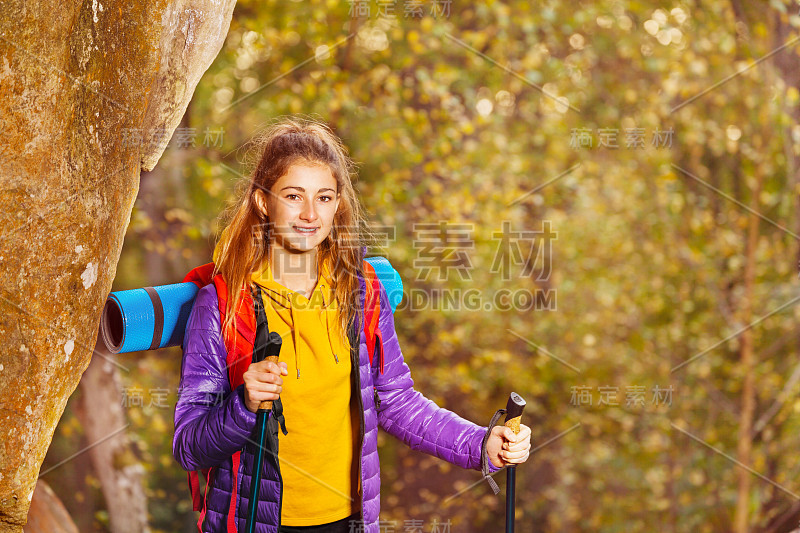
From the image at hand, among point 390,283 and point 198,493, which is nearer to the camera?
point 198,493

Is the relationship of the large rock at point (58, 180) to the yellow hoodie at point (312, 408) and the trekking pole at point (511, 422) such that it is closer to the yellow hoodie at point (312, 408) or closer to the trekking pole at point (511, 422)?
the yellow hoodie at point (312, 408)

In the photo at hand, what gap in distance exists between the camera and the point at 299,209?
2.21 meters

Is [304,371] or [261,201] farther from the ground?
[261,201]

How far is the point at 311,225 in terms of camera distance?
2199 mm

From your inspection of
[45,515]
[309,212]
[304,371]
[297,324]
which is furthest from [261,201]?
[45,515]

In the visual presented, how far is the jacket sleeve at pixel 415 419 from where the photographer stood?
2.22 meters

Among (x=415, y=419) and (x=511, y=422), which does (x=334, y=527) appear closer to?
(x=415, y=419)

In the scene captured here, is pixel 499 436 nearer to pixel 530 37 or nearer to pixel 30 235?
pixel 30 235

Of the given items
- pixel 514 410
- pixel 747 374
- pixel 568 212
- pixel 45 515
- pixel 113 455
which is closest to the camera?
pixel 514 410

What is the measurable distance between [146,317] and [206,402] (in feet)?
1.03

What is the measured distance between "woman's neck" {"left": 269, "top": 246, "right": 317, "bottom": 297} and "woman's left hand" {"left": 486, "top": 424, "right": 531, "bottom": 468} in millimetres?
750

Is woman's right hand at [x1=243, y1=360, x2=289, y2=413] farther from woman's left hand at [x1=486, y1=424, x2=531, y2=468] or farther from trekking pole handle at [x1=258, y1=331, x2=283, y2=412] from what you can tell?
woman's left hand at [x1=486, y1=424, x2=531, y2=468]

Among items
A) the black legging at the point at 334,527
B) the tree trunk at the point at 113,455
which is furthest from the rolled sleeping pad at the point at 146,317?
the tree trunk at the point at 113,455

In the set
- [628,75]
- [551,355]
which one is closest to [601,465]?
A: [551,355]
